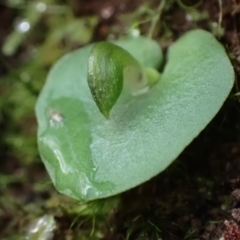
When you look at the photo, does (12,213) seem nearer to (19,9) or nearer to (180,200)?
(180,200)

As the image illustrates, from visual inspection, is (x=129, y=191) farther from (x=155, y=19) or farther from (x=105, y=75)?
(x=155, y=19)

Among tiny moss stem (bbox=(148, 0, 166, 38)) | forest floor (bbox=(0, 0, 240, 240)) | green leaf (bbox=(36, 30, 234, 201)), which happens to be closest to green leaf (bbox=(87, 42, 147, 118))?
green leaf (bbox=(36, 30, 234, 201))

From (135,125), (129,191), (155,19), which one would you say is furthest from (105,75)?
(155,19)

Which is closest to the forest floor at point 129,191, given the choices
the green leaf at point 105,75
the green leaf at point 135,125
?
the green leaf at point 135,125

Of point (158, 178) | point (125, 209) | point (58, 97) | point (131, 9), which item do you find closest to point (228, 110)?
point (158, 178)

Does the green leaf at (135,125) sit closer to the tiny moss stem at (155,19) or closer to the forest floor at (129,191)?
the forest floor at (129,191)

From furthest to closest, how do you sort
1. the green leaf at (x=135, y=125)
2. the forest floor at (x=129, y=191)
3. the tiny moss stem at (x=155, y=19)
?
1. the tiny moss stem at (x=155, y=19)
2. the forest floor at (x=129, y=191)
3. the green leaf at (x=135, y=125)
